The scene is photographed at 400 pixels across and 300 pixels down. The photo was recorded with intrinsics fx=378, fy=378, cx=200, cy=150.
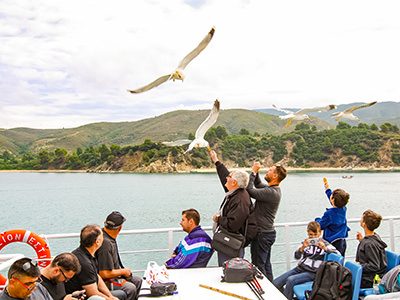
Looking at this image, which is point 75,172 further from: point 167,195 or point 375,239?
point 375,239

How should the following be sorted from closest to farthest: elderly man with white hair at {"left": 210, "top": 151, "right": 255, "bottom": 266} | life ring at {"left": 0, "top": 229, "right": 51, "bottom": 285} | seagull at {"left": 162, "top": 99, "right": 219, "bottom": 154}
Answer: elderly man with white hair at {"left": 210, "top": 151, "right": 255, "bottom": 266}
life ring at {"left": 0, "top": 229, "right": 51, "bottom": 285}
seagull at {"left": 162, "top": 99, "right": 219, "bottom": 154}

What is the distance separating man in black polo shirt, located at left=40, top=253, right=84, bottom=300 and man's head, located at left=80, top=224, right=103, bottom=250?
23cm

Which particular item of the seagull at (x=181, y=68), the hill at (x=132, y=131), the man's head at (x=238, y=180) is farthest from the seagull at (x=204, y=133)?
the hill at (x=132, y=131)

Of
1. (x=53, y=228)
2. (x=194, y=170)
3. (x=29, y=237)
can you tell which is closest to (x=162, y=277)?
(x=29, y=237)

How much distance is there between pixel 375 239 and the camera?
3166 mm

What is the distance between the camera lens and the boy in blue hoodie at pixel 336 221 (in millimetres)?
3539

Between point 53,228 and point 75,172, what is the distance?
74088 mm

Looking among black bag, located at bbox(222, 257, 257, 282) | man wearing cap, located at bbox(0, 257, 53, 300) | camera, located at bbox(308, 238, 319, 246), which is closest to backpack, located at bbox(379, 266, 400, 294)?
camera, located at bbox(308, 238, 319, 246)

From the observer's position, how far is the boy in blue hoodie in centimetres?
354

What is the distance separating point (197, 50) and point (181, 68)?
28 cm

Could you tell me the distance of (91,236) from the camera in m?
2.66

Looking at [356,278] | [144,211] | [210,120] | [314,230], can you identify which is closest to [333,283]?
[356,278]

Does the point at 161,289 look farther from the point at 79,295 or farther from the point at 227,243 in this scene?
the point at 227,243

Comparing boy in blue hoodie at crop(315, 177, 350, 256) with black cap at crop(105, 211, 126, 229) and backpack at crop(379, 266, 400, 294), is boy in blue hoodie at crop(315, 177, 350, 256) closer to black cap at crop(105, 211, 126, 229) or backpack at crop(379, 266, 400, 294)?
backpack at crop(379, 266, 400, 294)
